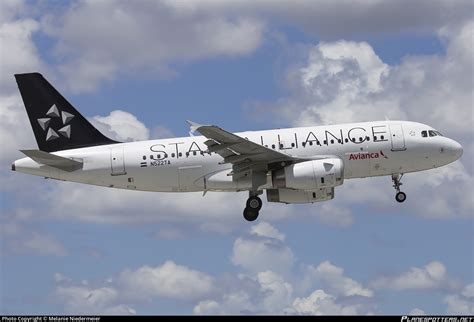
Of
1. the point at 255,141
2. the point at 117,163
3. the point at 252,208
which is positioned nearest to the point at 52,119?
the point at 117,163

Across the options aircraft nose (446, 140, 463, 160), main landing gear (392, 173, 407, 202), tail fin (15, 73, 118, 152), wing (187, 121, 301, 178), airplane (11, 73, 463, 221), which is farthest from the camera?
tail fin (15, 73, 118, 152)

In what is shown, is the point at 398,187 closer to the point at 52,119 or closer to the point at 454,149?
the point at 454,149

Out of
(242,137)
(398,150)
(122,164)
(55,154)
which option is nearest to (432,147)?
(398,150)

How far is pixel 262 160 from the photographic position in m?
65.2

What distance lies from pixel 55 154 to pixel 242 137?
1253cm

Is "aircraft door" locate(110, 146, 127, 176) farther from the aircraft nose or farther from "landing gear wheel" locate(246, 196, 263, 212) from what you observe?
the aircraft nose

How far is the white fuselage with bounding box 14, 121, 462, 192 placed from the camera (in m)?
65.0

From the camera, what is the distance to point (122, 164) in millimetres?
66500

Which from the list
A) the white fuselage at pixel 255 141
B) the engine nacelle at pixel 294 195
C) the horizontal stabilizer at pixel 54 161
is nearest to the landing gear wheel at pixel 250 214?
the white fuselage at pixel 255 141

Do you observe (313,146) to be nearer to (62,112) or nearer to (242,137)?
(242,137)

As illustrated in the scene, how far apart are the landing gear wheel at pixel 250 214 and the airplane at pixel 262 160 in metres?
0.06

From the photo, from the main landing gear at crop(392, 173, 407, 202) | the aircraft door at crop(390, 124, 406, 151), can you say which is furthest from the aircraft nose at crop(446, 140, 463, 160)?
the main landing gear at crop(392, 173, 407, 202)

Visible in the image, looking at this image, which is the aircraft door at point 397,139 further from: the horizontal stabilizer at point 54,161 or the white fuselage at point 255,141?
the horizontal stabilizer at point 54,161

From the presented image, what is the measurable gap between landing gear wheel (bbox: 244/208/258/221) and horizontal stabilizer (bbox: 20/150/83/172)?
1120 cm
